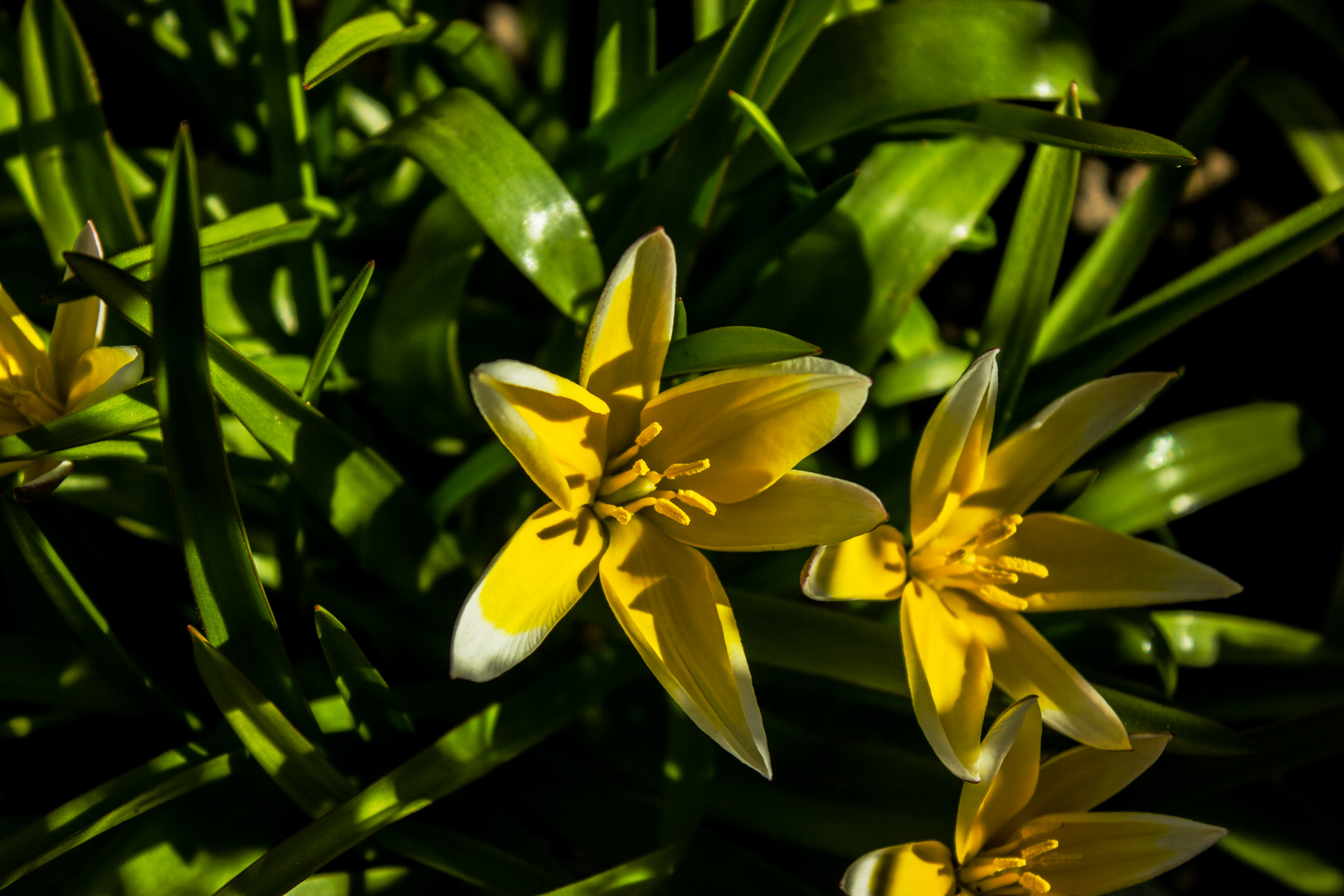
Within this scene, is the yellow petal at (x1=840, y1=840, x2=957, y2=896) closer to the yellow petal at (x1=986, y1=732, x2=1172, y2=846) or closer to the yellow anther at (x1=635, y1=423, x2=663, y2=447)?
the yellow petal at (x1=986, y1=732, x2=1172, y2=846)

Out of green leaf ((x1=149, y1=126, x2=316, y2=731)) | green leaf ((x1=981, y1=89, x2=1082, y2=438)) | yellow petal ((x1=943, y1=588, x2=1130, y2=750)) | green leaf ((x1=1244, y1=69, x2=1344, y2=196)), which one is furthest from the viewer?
green leaf ((x1=1244, y1=69, x2=1344, y2=196))

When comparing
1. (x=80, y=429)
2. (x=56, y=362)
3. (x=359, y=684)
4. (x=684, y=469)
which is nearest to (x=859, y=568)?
(x=684, y=469)

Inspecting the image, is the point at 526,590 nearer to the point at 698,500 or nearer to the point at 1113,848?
the point at 698,500

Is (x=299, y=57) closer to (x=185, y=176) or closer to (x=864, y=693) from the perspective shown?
(x=185, y=176)

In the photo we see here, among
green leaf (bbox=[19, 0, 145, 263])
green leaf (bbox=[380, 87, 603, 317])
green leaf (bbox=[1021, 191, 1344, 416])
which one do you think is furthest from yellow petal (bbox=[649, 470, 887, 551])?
green leaf (bbox=[19, 0, 145, 263])

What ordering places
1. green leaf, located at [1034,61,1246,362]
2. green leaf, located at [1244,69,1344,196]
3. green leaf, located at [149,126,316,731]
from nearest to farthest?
green leaf, located at [149,126,316,731] < green leaf, located at [1034,61,1246,362] < green leaf, located at [1244,69,1344,196]

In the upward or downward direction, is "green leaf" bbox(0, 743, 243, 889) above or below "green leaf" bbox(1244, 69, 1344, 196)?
below

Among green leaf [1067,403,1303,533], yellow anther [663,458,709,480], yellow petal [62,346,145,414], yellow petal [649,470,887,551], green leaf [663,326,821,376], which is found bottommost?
green leaf [1067,403,1303,533]
